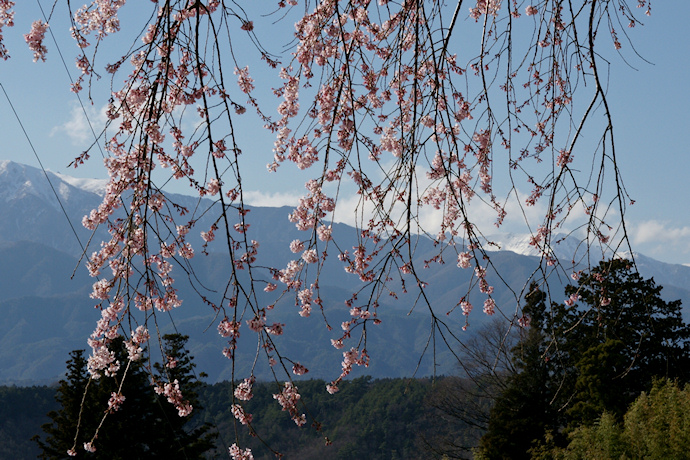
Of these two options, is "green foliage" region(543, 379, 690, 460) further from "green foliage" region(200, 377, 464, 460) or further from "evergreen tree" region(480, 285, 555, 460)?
"green foliage" region(200, 377, 464, 460)

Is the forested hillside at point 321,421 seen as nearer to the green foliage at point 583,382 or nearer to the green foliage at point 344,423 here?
the green foliage at point 344,423

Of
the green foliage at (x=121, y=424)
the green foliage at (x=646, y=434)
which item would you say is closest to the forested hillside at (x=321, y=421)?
the green foliage at (x=121, y=424)

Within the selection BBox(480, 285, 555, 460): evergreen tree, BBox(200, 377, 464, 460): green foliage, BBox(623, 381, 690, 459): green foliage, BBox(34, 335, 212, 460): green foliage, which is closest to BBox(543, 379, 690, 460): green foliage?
BBox(623, 381, 690, 459): green foliage

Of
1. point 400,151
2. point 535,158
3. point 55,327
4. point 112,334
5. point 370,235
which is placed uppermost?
point 55,327

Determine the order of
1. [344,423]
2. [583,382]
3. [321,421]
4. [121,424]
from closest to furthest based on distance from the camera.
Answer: [583,382], [121,424], [321,421], [344,423]

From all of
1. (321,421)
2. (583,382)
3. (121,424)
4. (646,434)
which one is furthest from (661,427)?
(321,421)

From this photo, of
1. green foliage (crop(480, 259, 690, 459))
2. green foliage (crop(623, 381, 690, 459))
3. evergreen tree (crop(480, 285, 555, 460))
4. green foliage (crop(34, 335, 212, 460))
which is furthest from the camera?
evergreen tree (crop(480, 285, 555, 460))

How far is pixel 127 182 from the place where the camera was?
2.08 metres

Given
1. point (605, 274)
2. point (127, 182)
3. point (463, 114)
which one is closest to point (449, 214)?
point (463, 114)

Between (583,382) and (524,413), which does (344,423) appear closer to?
(524,413)

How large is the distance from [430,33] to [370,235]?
85 centimetres

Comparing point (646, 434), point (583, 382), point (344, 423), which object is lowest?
point (344, 423)

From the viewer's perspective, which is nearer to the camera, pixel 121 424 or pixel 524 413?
pixel 121 424

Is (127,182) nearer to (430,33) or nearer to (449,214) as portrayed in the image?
(430,33)
